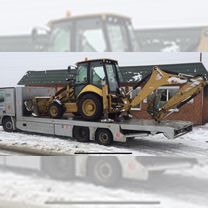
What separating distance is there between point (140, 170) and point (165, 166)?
1.42ft

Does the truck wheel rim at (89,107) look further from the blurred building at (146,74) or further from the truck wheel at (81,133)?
the blurred building at (146,74)

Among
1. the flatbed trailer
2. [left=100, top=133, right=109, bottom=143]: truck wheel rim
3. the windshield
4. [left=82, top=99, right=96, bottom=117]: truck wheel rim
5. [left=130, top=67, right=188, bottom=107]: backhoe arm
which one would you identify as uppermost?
the windshield

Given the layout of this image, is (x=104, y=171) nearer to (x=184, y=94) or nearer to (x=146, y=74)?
(x=184, y=94)

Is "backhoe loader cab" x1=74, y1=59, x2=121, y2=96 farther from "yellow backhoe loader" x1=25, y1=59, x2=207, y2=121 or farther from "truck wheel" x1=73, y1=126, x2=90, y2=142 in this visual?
"truck wheel" x1=73, y1=126, x2=90, y2=142

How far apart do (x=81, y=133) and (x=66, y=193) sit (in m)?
6.55

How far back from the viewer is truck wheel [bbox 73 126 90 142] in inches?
414

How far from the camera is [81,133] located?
1068 cm

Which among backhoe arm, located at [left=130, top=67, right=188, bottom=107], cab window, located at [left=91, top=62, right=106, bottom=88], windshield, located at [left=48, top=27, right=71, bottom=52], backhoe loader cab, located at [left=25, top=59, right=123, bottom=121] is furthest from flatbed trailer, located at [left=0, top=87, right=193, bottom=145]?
windshield, located at [left=48, top=27, right=71, bottom=52]

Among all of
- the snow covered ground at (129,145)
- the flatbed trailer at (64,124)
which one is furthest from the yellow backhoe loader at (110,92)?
the snow covered ground at (129,145)

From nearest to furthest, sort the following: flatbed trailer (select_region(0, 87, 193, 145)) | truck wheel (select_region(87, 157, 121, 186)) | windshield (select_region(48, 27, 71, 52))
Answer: truck wheel (select_region(87, 157, 121, 186))
windshield (select_region(48, 27, 71, 52))
flatbed trailer (select_region(0, 87, 193, 145))

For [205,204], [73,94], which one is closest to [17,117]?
[73,94]

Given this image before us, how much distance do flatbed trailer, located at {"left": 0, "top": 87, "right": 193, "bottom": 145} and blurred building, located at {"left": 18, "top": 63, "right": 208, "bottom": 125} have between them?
3058mm

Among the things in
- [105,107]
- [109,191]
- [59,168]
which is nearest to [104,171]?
[109,191]

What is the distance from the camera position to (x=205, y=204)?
4.06 m
